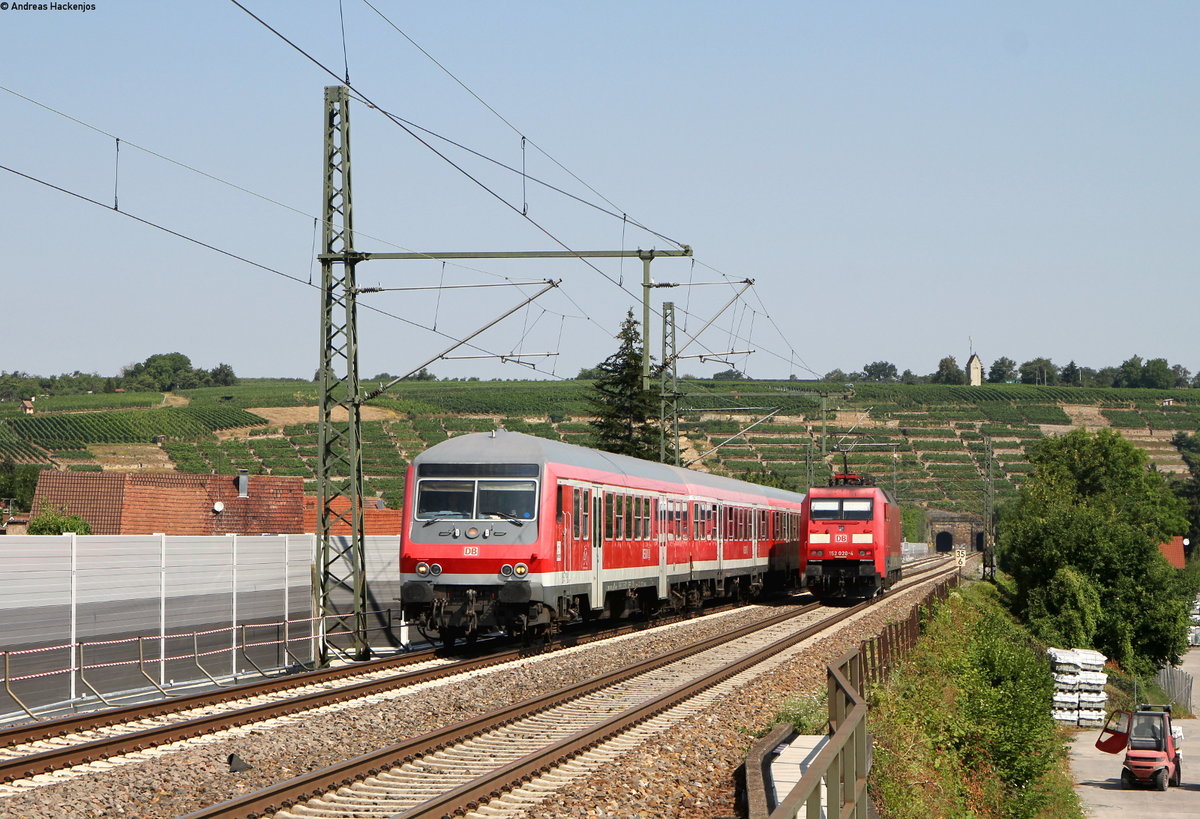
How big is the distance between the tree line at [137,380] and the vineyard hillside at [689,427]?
7317 millimetres

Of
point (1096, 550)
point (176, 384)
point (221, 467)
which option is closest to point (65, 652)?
point (1096, 550)

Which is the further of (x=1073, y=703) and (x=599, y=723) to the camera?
(x=1073, y=703)

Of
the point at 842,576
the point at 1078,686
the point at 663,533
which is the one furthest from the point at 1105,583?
the point at 663,533

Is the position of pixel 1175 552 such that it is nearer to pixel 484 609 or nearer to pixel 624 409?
pixel 624 409

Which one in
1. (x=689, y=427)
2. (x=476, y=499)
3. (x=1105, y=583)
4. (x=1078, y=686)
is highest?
(x=689, y=427)

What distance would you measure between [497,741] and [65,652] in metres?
11.7

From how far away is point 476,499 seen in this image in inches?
903

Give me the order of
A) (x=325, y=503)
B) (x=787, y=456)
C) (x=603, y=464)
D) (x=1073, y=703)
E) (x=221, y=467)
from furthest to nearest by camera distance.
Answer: (x=787, y=456), (x=221, y=467), (x=1073, y=703), (x=603, y=464), (x=325, y=503)

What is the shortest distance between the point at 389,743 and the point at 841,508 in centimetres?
2724

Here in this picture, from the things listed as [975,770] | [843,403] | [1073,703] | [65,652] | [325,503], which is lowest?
[1073,703]

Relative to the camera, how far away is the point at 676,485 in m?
32.2

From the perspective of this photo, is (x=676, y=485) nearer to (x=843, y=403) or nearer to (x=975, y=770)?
(x=975, y=770)

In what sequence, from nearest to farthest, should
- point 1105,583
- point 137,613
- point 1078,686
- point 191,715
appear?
1. point 191,715
2. point 137,613
3. point 1078,686
4. point 1105,583

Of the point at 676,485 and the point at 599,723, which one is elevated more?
the point at 676,485
